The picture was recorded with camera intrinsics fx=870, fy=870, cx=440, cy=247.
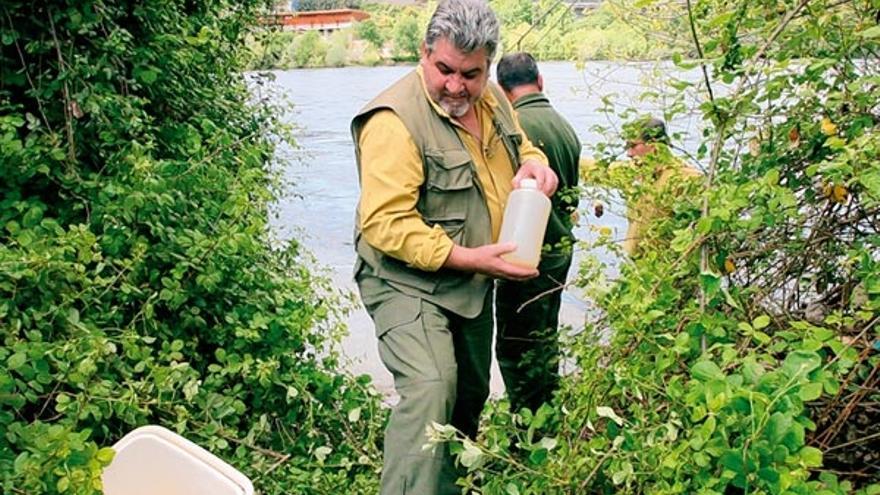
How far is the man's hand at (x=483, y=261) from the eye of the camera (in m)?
2.23

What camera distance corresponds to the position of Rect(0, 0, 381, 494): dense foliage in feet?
7.80

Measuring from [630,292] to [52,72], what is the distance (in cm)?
219

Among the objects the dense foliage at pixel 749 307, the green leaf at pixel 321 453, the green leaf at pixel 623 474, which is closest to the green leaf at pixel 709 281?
the dense foliage at pixel 749 307

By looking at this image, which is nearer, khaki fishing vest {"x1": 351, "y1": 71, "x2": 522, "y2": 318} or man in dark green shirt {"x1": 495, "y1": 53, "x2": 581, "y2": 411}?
khaki fishing vest {"x1": 351, "y1": 71, "x2": 522, "y2": 318}

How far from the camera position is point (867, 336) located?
1.92 meters

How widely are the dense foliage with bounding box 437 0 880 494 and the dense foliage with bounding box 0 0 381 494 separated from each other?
2.64 ft

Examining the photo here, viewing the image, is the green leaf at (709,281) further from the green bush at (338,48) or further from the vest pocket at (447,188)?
the green bush at (338,48)

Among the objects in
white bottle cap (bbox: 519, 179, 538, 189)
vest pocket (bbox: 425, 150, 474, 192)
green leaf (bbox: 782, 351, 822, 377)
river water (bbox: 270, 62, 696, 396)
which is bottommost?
river water (bbox: 270, 62, 696, 396)

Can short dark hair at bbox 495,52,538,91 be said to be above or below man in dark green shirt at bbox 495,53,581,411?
above

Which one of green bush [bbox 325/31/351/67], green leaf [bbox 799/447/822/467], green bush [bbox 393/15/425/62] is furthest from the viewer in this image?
green bush [bbox 325/31/351/67]

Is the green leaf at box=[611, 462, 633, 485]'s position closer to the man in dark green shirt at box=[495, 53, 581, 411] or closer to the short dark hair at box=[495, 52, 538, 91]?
the man in dark green shirt at box=[495, 53, 581, 411]

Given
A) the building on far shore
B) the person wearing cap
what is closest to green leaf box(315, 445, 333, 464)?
the person wearing cap

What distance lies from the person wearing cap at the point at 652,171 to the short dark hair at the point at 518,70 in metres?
0.83

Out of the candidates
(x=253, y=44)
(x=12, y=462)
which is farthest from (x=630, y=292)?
(x=253, y=44)
